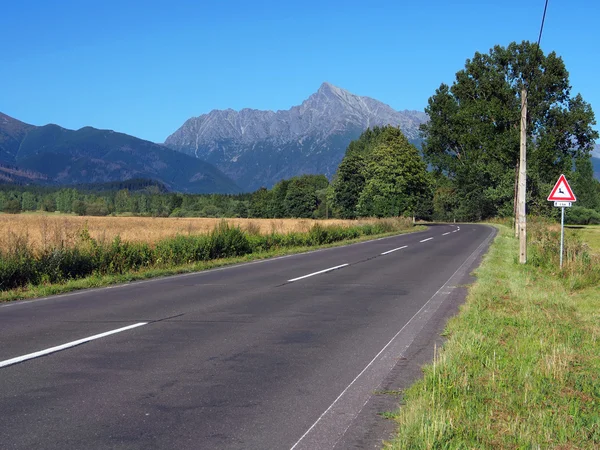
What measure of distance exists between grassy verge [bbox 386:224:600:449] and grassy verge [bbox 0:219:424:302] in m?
8.92

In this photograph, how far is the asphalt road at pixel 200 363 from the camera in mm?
4500

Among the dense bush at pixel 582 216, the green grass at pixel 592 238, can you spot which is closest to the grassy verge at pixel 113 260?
the green grass at pixel 592 238

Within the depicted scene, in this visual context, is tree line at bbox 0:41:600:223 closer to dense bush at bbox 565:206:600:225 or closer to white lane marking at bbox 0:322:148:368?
dense bush at bbox 565:206:600:225

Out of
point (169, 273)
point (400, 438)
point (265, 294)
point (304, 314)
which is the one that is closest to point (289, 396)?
point (400, 438)

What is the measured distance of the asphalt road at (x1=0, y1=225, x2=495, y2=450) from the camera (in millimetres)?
4500

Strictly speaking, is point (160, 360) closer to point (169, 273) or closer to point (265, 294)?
point (265, 294)

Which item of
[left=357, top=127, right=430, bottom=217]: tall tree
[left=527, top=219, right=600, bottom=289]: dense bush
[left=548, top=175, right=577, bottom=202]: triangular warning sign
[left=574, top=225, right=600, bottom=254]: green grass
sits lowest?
[left=574, top=225, right=600, bottom=254]: green grass

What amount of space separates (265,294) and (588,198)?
119 m

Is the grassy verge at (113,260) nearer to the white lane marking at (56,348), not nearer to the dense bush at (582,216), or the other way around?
the white lane marking at (56,348)

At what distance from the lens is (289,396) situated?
539 centimetres

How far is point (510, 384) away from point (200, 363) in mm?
3293

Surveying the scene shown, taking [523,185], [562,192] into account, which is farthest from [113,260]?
[562,192]

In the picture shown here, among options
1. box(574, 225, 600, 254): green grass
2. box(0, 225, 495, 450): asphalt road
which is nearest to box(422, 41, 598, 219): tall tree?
box(574, 225, 600, 254): green grass

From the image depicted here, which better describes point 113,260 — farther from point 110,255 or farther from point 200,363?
point 200,363
